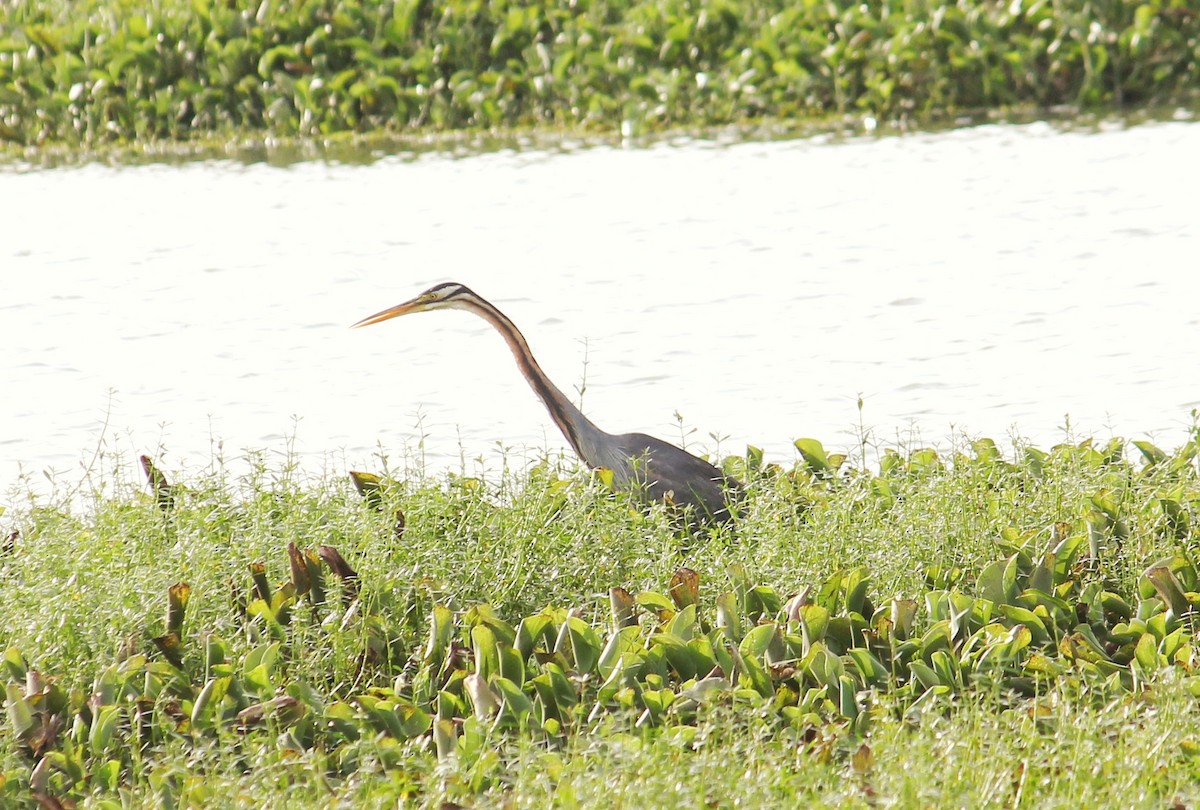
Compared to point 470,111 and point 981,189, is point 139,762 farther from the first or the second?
point 470,111

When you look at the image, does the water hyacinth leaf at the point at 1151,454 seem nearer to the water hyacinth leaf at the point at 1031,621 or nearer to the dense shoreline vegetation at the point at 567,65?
the water hyacinth leaf at the point at 1031,621

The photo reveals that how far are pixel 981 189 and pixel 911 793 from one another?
8057 millimetres

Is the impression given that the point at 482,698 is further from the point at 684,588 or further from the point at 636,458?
the point at 636,458

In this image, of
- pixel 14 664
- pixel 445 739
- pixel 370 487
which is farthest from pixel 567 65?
pixel 445 739

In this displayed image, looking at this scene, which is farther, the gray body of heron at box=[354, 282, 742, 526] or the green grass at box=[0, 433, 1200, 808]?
the gray body of heron at box=[354, 282, 742, 526]

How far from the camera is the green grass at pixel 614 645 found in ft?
10.7

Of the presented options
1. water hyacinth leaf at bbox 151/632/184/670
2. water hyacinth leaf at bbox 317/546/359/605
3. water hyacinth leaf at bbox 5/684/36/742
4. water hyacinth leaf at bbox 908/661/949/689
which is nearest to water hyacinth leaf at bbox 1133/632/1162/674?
water hyacinth leaf at bbox 908/661/949/689

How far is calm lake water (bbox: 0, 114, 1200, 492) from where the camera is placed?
6.82 meters

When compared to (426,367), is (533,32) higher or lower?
higher

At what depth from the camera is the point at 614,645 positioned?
148 inches

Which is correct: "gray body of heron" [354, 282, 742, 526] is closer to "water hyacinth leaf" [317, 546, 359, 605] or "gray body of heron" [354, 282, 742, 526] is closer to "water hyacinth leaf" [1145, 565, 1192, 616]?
"water hyacinth leaf" [317, 546, 359, 605]

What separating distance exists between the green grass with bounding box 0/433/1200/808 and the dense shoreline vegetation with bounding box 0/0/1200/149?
805 cm

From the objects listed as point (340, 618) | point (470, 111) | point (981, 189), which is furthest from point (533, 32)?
point (340, 618)

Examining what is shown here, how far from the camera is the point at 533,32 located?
42.8ft
